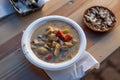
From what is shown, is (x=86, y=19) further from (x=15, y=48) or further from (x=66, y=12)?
(x=15, y=48)

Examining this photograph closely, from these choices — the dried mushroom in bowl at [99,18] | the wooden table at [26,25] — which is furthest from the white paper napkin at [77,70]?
the dried mushroom in bowl at [99,18]

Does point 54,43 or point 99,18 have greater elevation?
point 54,43

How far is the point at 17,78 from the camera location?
83 centimetres

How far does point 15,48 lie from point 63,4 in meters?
0.32

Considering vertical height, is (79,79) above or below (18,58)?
below

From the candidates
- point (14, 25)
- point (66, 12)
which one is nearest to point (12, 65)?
point (14, 25)

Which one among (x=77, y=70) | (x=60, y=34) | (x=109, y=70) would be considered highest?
(x=60, y=34)

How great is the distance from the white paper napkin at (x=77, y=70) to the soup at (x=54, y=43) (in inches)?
1.7

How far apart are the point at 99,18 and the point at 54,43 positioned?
268 millimetres

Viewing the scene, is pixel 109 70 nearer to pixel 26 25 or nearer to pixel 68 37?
pixel 68 37

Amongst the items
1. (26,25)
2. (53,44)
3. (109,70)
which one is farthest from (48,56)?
(109,70)

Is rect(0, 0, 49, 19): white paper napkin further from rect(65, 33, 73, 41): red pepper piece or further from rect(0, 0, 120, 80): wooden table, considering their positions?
rect(65, 33, 73, 41): red pepper piece

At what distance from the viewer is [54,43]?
84 centimetres

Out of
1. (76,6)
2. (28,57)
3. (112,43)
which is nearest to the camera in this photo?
(28,57)
